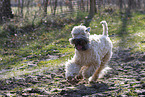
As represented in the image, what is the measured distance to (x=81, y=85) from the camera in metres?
5.55

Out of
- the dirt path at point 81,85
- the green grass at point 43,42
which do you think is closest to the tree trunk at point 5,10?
the green grass at point 43,42

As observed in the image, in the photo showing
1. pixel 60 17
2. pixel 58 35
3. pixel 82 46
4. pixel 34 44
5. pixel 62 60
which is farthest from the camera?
pixel 60 17

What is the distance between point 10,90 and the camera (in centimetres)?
516

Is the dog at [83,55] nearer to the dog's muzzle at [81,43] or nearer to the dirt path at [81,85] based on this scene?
the dog's muzzle at [81,43]

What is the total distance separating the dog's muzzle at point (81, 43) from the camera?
524cm

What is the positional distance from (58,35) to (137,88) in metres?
8.75

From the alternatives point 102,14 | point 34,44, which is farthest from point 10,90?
point 102,14

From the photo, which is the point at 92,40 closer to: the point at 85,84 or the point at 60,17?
the point at 85,84

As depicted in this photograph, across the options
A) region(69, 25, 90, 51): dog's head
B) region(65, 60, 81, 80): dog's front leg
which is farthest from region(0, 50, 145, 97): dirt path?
region(69, 25, 90, 51): dog's head

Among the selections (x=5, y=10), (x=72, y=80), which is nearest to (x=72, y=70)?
(x=72, y=80)

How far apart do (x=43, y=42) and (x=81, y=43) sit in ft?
21.8

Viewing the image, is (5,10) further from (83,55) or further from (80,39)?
(80,39)

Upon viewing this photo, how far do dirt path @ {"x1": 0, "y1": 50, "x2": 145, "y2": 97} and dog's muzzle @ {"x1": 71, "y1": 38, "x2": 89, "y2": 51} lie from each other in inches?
36.0

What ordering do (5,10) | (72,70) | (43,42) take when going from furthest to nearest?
(5,10) < (43,42) < (72,70)
